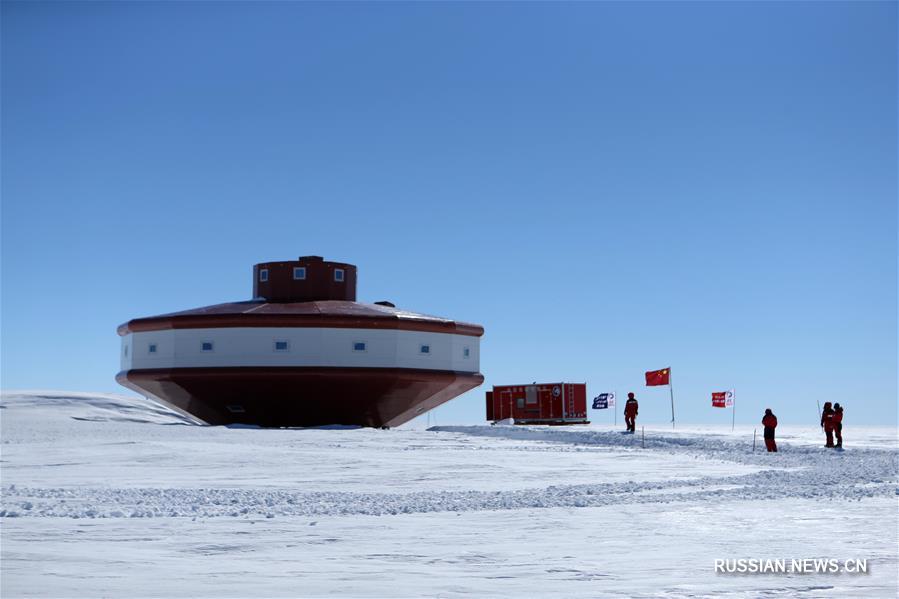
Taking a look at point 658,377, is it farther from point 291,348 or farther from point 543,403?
point 291,348

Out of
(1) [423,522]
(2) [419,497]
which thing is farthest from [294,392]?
(1) [423,522]

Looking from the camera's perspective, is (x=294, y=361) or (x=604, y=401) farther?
(x=604, y=401)

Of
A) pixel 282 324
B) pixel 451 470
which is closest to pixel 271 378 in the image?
pixel 282 324

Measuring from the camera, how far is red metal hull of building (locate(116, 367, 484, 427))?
3769cm

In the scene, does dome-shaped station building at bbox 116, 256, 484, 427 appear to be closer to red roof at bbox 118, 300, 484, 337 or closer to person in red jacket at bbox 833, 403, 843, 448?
red roof at bbox 118, 300, 484, 337

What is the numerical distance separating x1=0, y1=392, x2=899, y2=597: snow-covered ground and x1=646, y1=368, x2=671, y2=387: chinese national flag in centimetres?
1804

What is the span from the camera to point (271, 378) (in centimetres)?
3759

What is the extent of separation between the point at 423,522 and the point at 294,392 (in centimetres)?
2784

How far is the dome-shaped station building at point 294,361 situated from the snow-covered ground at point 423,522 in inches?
586

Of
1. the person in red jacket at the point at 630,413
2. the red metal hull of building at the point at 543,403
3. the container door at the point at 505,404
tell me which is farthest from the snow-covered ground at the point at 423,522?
the container door at the point at 505,404

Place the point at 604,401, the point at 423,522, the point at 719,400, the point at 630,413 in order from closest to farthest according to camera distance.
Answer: the point at 423,522, the point at 630,413, the point at 719,400, the point at 604,401

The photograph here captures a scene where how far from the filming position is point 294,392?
1489 inches

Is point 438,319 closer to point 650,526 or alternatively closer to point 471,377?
point 471,377

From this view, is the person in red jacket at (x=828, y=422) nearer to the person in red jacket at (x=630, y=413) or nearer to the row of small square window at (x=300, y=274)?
the person in red jacket at (x=630, y=413)
